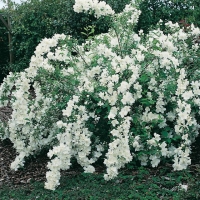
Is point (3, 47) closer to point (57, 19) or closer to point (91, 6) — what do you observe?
point (57, 19)

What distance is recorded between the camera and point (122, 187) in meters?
4.67

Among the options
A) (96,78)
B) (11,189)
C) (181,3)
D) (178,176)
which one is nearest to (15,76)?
(96,78)

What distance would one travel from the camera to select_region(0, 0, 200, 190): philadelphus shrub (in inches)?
197

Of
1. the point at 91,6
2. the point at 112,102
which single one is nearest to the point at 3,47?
the point at 91,6

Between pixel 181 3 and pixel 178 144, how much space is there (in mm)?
6110

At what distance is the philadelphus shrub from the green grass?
13 centimetres

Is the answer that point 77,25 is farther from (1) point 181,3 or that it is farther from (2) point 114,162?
(2) point 114,162

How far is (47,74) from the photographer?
5.43 metres

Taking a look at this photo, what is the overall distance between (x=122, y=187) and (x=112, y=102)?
0.93 meters

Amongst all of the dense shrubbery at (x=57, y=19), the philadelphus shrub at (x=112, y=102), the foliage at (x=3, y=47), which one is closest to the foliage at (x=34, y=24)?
the dense shrubbery at (x=57, y=19)

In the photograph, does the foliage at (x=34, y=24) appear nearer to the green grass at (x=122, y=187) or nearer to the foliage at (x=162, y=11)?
the foliage at (x=162, y=11)

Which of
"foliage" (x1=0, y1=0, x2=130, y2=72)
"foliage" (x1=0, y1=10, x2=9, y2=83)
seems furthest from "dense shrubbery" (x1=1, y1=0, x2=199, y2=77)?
"foliage" (x1=0, y1=10, x2=9, y2=83)

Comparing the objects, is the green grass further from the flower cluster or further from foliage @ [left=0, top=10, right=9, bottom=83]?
foliage @ [left=0, top=10, right=9, bottom=83]

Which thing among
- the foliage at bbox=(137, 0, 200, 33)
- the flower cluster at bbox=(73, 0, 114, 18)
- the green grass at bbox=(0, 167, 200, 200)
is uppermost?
the foliage at bbox=(137, 0, 200, 33)
